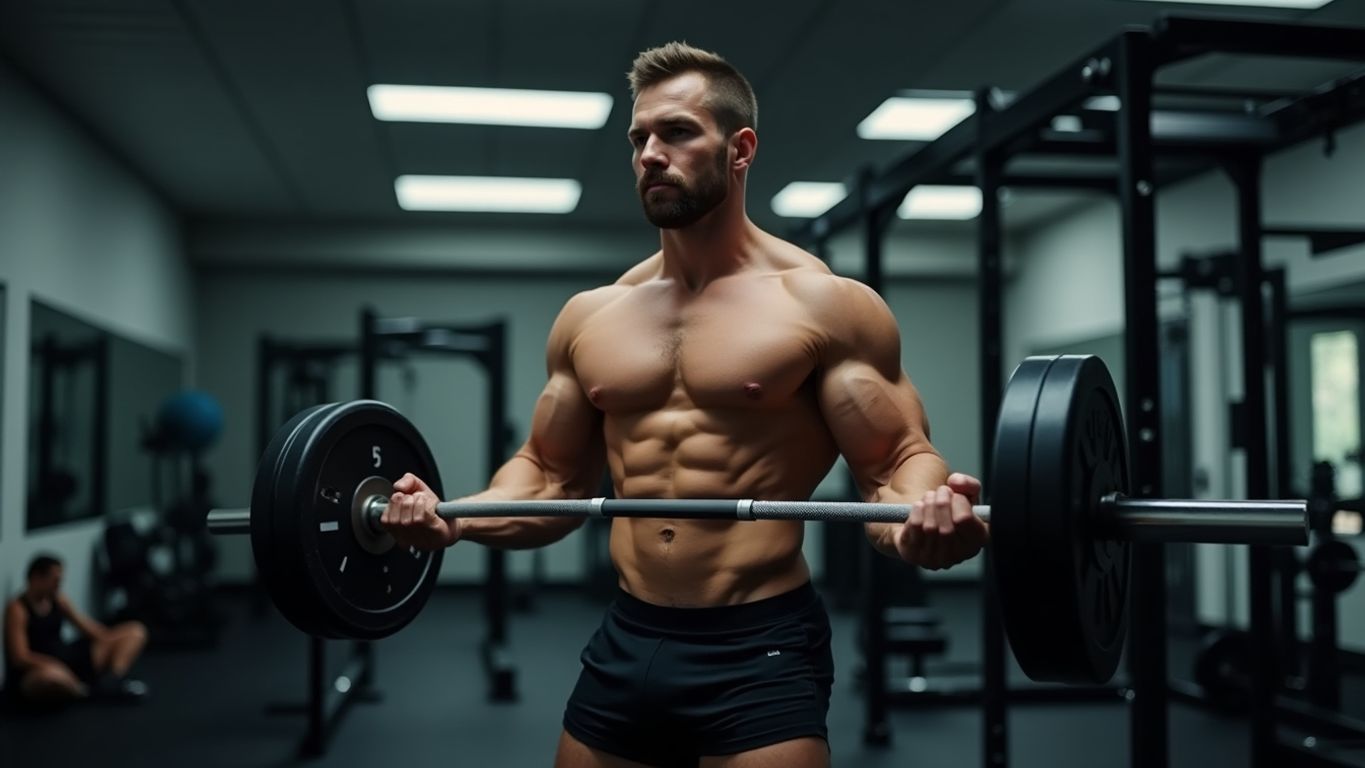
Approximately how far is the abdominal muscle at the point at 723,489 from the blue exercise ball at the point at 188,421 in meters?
5.08

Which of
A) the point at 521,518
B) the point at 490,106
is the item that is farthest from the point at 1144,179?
the point at 490,106

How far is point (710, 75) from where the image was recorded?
57.2 inches

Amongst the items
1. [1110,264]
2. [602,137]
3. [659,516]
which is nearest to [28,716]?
[602,137]

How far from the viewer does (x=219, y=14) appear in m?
3.93

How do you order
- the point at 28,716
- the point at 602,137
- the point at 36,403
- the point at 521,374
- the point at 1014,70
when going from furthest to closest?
the point at 521,374
the point at 602,137
the point at 36,403
the point at 1014,70
the point at 28,716

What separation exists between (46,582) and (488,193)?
11.2 ft

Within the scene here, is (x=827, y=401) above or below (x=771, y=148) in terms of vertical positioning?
below

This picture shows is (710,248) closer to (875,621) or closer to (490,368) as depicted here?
(875,621)

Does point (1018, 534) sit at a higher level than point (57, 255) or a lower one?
lower

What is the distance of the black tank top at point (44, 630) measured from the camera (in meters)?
4.28

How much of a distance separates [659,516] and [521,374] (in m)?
6.80

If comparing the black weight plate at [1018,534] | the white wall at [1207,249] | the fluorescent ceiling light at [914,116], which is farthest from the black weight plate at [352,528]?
the fluorescent ceiling light at [914,116]

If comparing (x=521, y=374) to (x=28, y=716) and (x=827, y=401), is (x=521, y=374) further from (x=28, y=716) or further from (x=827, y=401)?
(x=827, y=401)

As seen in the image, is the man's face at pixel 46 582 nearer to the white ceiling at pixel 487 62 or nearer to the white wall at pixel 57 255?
the white wall at pixel 57 255
